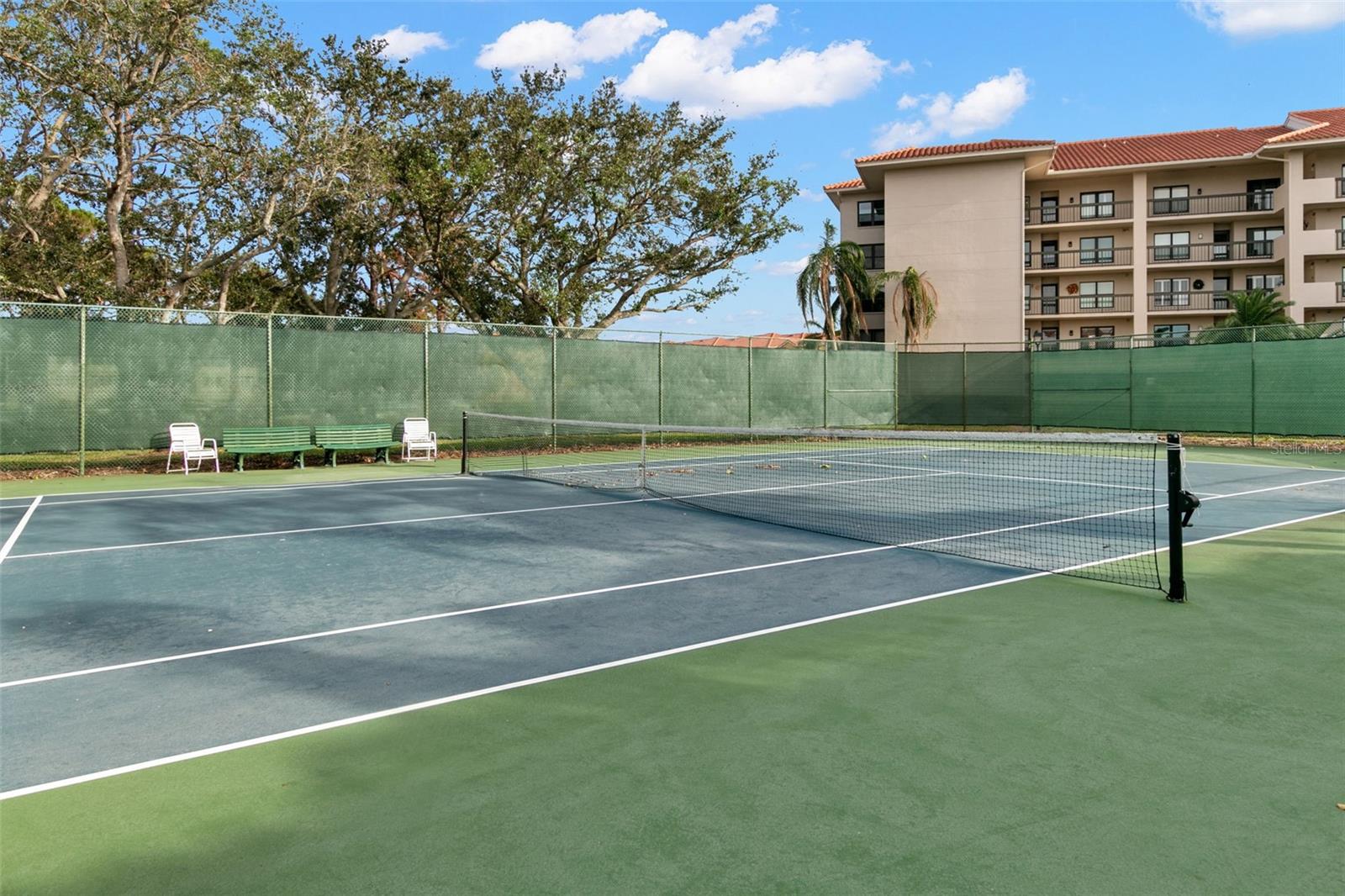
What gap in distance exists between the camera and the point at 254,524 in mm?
9367

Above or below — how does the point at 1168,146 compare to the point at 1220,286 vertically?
above

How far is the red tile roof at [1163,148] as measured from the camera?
38844 mm

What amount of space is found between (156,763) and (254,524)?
6481 mm

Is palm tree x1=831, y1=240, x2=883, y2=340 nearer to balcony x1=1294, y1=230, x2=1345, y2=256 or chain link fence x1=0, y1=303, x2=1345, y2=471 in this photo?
chain link fence x1=0, y1=303, x2=1345, y2=471

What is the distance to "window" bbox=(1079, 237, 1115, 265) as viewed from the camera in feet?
132

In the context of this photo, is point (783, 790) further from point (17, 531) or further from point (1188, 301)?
point (1188, 301)

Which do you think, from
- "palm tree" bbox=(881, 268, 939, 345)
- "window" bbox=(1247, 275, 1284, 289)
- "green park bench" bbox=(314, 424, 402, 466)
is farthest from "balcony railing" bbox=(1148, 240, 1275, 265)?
"green park bench" bbox=(314, 424, 402, 466)

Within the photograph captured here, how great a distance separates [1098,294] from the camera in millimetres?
40062

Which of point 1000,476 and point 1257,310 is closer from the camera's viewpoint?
point 1000,476

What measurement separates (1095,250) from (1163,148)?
601 centimetres

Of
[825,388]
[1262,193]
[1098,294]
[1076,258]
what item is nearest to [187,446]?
[825,388]

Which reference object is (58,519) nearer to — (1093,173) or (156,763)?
(156,763)

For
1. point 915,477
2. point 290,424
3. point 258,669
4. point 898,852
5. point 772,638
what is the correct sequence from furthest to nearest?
point 290,424 → point 915,477 → point 772,638 → point 258,669 → point 898,852

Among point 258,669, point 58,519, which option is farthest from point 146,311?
point 258,669
